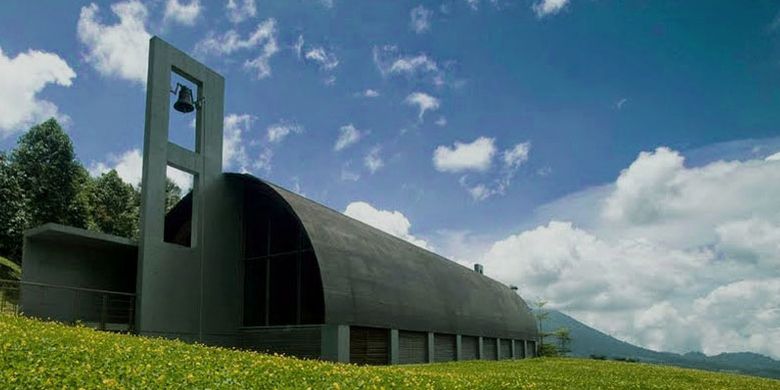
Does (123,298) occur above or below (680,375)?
above

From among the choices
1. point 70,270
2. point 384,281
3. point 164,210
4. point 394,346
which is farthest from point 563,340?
point 70,270

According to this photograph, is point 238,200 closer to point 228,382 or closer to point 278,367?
point 278,367

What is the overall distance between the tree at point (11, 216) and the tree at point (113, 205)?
6.69 metres

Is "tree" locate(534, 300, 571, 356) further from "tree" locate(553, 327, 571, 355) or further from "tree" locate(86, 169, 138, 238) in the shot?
"tree" locate(86, 169, 138, 238)

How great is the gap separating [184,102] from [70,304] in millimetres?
8078

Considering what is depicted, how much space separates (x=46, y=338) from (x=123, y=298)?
1090 cm

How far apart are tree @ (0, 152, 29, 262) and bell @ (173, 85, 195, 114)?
2744 cm

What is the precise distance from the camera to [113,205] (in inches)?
2106

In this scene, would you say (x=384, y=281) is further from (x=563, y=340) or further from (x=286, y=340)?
(x=563, y=340)

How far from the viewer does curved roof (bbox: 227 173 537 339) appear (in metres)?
22.7

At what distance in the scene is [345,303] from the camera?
2250cm

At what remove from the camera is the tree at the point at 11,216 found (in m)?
43.2

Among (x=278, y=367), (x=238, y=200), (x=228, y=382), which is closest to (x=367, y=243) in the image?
(x=238, y=200)

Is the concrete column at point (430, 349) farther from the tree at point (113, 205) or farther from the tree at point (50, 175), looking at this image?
the tree at point (113, 205)
